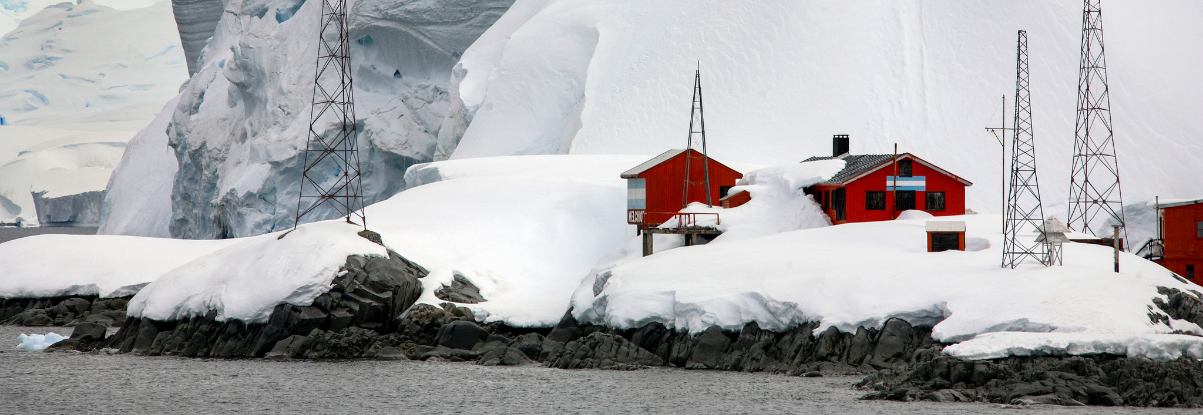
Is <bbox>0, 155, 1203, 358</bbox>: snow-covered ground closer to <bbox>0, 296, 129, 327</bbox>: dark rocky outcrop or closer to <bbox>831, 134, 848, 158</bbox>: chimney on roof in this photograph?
<bbox>0, 296, 129, 327</bbox>: dark rocky outcrop

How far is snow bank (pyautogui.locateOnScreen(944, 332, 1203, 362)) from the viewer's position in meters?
20.6

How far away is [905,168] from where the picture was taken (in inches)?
1404

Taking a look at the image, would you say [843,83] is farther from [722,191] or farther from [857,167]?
[857,167]

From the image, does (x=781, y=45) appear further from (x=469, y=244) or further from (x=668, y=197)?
(x=469, y=244)

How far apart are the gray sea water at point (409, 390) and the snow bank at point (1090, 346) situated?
75.2 inches

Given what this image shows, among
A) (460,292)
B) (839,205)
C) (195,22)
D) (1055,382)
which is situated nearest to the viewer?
(1055,382)

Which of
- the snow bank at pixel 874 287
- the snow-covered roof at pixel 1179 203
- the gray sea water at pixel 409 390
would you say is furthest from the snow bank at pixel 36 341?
the snow-covered roof at pixel 1179 203

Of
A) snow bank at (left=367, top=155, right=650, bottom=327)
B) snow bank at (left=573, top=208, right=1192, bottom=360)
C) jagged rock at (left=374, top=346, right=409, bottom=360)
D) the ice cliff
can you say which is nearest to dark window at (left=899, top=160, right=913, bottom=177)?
snow bank at (left=573, top=208, right=1192, bottom=360)

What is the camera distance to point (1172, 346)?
20.7 metres

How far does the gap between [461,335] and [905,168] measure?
16322mm

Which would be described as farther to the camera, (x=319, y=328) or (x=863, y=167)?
(x=863, y=167)

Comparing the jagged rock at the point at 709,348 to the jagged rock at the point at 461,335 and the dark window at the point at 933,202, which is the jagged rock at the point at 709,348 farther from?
the dark window at the point at 933,202

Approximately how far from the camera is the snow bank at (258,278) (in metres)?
29.9

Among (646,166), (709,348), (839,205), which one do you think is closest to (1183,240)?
(839,205)
